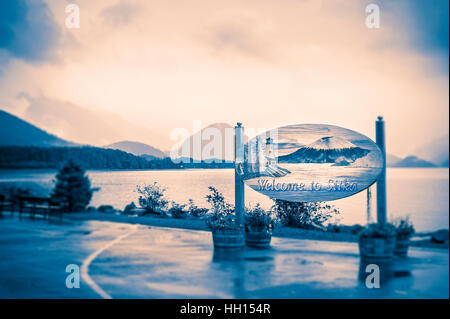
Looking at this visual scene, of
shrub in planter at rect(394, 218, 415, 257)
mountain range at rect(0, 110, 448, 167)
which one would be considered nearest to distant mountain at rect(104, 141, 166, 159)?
mountain range at rect(0, 110, 448, 167)

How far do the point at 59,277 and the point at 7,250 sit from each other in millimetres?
592

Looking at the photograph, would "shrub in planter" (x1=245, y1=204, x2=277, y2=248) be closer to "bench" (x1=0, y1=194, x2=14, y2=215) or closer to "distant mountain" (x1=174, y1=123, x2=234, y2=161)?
"distant mountain" (x1=174, y1=123, x2=234, y2=161)

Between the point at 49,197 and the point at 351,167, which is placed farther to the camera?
the point at 49,197

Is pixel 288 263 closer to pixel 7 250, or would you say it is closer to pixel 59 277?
pixel 59 277

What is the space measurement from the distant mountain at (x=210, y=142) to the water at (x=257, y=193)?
127 millimetres

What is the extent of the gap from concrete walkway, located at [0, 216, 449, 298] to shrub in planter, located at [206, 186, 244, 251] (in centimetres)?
8

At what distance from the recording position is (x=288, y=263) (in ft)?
11.2

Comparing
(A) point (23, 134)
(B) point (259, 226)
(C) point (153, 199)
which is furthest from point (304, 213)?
(A) point (23, 134)

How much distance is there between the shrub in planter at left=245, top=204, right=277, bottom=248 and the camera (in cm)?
350

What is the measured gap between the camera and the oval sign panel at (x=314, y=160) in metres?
3.22

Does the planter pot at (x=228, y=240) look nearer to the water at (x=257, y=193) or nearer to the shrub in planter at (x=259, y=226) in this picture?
the shrub in planter at (x=259, y=226)

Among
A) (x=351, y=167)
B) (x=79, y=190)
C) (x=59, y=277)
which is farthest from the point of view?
(x=79, y=190)
